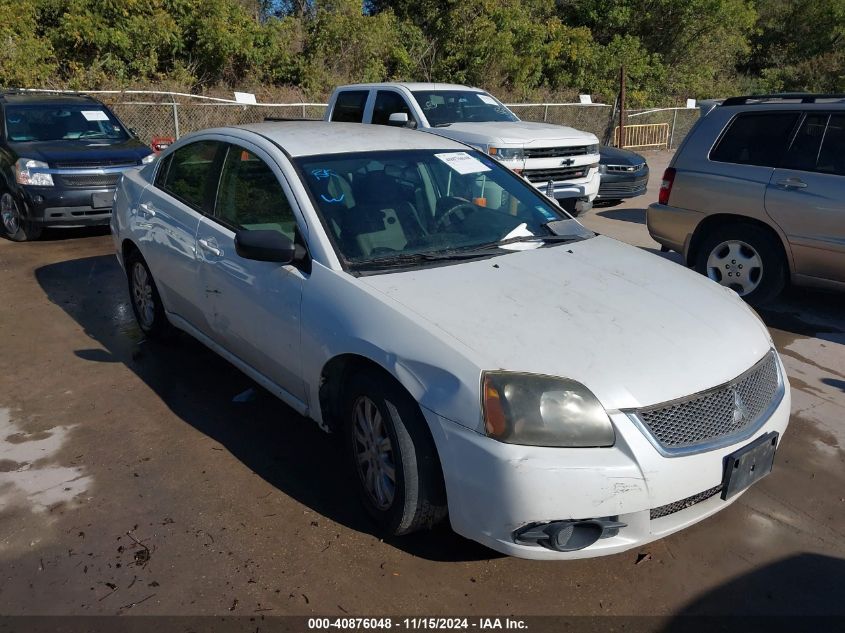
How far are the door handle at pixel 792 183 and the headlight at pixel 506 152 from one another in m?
3.93

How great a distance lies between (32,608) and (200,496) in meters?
0.91

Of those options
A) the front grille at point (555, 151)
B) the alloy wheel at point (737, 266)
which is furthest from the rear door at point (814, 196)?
the front grille at point (555, 151)

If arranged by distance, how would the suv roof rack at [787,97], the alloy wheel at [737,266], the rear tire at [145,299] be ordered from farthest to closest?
1. the alloy wheel at [737,266]
2. the suv roof rack at [787,97]
3. the rear tire at [145,299]

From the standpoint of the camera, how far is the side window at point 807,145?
616cm

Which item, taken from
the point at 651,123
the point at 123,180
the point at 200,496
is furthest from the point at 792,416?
the point at 651,123

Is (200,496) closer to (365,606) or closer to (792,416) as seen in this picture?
(365,606)

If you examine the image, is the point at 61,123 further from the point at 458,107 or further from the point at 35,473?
the point at 35,473

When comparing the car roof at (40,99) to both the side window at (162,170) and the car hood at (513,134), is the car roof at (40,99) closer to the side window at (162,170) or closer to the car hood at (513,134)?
the car hood at (513,134)

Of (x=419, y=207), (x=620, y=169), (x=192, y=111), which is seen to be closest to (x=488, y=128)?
(x=620, y=169)

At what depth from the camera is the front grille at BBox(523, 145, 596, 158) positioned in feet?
32.2

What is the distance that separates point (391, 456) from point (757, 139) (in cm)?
498

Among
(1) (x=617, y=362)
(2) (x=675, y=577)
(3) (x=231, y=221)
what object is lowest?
(2) (x=675, y=577)

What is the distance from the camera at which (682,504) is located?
115 inches

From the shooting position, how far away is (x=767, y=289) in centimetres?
650
